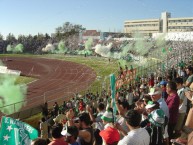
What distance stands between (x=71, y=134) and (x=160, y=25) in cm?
11520

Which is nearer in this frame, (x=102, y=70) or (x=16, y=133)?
(x=16, y=133)

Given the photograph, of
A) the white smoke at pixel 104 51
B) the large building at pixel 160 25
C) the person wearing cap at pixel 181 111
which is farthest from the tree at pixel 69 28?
the person wearing cap at pixel 181 111

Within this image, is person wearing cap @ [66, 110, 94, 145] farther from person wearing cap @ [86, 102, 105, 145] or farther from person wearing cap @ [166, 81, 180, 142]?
person wearing cap @ [166, 81, 180, 142]

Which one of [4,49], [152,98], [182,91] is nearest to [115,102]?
[152,98]

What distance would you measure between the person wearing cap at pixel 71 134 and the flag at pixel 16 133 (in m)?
0.56

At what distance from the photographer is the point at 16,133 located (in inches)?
199

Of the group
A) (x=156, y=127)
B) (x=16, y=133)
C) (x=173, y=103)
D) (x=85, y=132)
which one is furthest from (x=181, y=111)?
(x=16, y=133)

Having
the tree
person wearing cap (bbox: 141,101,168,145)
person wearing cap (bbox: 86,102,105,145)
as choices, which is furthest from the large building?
person wearing cap (bbox: 141,101,168,145)

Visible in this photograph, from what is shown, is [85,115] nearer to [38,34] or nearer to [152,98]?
[152,98]

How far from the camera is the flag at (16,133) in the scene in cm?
493

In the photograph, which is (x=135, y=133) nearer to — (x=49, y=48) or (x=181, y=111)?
(x=181, y=111)

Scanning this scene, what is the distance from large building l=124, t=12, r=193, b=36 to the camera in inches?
4021

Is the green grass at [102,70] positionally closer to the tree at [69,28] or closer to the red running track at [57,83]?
the red running track at [57,83]

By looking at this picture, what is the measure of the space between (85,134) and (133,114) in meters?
0.91
